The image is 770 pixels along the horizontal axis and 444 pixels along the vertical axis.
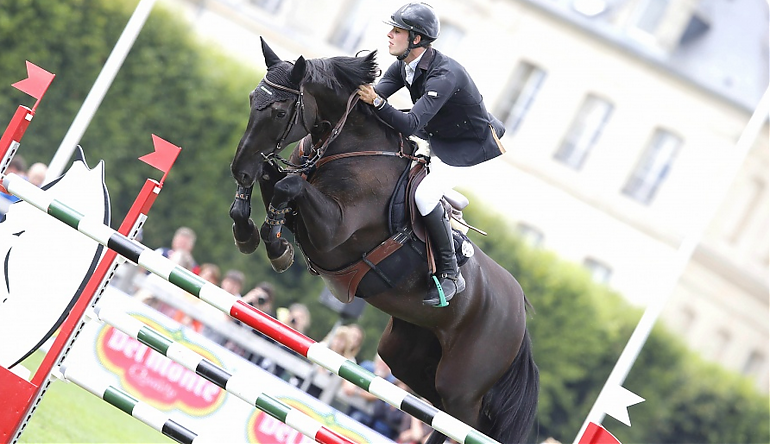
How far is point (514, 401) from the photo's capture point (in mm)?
5980

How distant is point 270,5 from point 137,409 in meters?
16.5

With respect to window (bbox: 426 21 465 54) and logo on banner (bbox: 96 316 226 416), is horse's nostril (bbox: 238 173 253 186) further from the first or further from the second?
window (bbox: 426 21 465 54)

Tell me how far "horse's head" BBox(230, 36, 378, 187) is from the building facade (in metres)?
13.9

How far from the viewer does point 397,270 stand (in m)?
5.26

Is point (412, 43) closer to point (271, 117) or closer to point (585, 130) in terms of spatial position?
point (271, 117)

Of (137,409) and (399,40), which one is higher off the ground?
(399,40)

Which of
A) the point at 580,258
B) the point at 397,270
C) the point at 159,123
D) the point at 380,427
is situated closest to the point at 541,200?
the point at 580,258

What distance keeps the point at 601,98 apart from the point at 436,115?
51.6 feet

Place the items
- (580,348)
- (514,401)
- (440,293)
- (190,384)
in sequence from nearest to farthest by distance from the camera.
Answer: (440,293) → (514,401) → (190,384) → (580,348)

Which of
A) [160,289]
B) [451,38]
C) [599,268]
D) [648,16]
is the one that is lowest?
[160,289]

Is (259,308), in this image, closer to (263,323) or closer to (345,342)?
(345,342)

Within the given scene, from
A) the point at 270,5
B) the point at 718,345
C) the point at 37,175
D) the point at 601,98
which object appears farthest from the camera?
the point at 718,345

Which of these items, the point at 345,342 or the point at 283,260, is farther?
the point at 345,342

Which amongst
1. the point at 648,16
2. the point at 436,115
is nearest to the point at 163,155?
the point at 436,115
